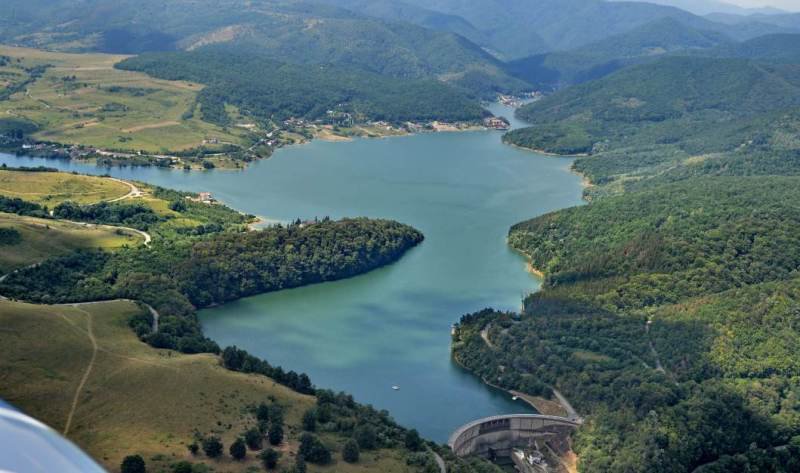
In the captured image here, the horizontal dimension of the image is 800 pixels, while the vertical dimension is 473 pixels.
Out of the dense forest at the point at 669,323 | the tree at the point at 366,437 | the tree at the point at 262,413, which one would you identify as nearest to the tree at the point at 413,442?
the tree at the point at 366,437

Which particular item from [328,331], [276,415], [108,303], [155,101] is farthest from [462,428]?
[155,101]

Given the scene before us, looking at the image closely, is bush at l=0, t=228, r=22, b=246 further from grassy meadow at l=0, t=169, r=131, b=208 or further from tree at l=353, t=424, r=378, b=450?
tree at l=353, t=424, r=378, b=450

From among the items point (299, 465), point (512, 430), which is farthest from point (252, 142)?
point (299, 465)

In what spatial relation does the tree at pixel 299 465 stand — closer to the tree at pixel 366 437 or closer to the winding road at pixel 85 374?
the tree at pixel 366 437

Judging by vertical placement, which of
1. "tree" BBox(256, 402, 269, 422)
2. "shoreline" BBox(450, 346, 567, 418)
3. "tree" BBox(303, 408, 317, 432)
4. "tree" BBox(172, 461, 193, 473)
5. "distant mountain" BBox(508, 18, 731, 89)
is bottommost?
"shoreline" BBox(450, 346, 567, 418)

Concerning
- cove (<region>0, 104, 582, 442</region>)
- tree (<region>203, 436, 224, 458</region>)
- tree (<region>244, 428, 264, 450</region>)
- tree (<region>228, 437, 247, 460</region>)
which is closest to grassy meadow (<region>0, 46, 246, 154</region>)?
cove (<region>0, 104, 582, 442</region>)

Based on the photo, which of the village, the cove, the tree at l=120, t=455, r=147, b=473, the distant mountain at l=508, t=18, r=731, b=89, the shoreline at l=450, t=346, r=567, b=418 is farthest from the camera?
the distant mountain at l=508, t=18, r=731, b=89
